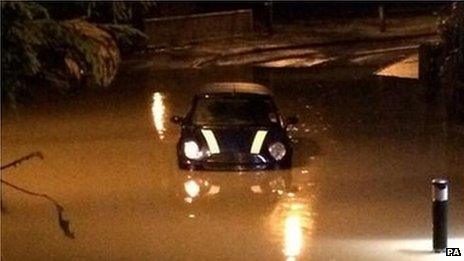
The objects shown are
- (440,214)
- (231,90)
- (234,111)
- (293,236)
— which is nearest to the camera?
(440,214)

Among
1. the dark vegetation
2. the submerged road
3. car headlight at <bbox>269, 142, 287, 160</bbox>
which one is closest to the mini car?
car headlight at <bbox>269, 142, 287, 160</bbox>

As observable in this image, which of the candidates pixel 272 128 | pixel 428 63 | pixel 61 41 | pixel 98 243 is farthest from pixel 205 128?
pixel 61 41

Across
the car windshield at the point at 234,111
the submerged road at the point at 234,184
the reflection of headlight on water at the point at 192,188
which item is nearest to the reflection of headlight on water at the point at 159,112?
the submerged road at the point at 234,184

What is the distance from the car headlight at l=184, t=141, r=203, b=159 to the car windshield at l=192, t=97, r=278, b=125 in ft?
1.28

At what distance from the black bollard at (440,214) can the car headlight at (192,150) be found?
241 inches

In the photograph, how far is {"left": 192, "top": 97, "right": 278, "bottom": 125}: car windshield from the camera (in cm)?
1819

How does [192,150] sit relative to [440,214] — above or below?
above

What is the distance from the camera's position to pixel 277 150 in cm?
1791

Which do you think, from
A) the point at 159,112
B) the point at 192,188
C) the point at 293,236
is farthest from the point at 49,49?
the point at 159,112

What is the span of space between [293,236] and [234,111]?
5.29 metres

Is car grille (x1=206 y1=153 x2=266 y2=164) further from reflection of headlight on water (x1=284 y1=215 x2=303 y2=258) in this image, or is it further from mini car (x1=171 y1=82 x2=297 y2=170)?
reflection of headlight on water (x1=284 y1=215 x2=303 y2=258)

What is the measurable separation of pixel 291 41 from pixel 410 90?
13221 millimetres

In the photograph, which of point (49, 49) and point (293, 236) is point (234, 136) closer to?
point (293, 236)

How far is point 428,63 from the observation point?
88.0 feet
